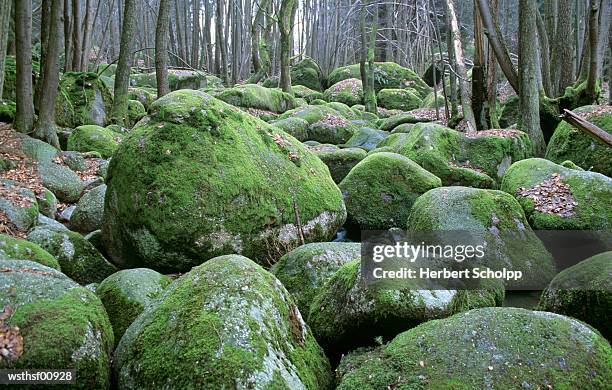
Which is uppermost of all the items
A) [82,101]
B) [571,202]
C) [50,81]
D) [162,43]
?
[162,43]

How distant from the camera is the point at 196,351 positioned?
10.5 ft

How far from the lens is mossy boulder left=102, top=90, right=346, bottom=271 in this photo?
20.1 feet

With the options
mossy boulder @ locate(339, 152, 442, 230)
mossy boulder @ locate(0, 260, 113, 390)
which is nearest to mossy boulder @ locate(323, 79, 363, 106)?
mossy boulder @ locate(339, 152, 442, 230)

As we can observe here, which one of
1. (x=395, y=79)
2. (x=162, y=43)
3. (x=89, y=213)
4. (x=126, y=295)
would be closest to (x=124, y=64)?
A: (x=162, y=43)

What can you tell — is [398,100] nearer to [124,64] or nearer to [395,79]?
[395,79]

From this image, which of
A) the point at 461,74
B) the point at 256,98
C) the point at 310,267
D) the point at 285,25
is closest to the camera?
A: the point at 310,267

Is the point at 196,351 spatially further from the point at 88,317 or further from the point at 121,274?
the point at 121,274

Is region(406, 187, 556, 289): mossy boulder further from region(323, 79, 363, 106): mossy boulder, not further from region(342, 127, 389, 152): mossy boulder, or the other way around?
region(323, 79, 363, 106): mossy boulder

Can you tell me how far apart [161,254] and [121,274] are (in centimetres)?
Answer: 118

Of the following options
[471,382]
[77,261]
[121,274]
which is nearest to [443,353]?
[471,382]

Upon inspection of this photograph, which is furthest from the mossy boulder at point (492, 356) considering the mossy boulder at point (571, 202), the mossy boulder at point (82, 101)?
the mossy boulder at point (82, 101)

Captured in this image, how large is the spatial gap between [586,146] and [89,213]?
930cm

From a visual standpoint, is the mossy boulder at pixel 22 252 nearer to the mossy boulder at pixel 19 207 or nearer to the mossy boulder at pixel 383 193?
the mossy boulder at pixel 19 207

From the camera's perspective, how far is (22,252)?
4918mm
